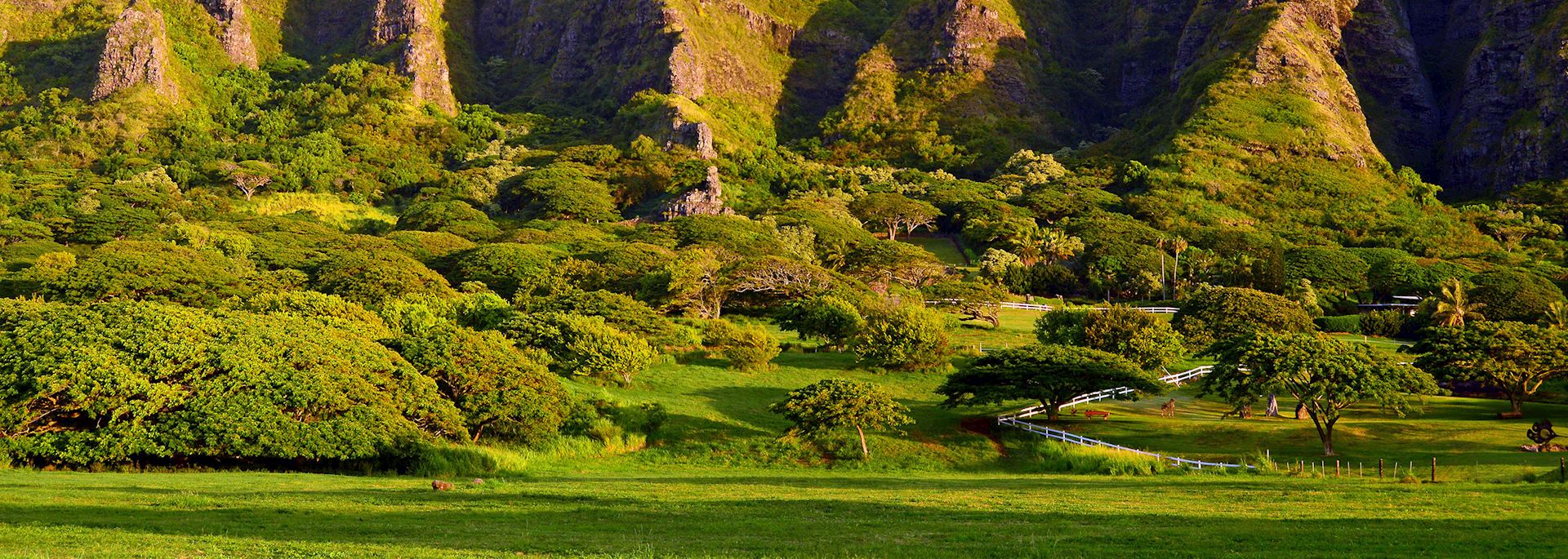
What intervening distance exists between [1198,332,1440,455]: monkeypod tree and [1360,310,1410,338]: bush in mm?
42527

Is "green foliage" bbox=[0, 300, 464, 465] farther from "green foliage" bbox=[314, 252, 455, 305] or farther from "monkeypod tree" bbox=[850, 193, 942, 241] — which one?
"monkeypod tree" bbox=[850, 193, 942, 241]

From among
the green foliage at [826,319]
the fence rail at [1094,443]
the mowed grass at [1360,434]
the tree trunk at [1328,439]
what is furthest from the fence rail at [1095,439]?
the green foliage at [826,319]

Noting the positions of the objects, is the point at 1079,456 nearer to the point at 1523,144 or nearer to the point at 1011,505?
the point at 1011,505

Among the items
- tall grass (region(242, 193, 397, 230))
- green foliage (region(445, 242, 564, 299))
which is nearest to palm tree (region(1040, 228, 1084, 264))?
green foliage (region(445, 242, 564, 299))

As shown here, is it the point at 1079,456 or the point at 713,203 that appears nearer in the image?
the point at 1079,456

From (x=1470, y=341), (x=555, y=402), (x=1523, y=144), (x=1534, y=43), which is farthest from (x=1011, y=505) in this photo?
(x=1534, y=43)

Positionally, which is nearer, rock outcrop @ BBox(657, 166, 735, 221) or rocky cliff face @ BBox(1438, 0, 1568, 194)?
rock outcrop @ BBox(657, 166, 735, 221)

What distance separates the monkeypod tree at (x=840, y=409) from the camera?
5397 cm

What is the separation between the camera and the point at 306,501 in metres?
29.5

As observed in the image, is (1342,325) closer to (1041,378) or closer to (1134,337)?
(1134,337)

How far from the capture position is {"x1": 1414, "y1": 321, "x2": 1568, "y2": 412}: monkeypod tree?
60656 mm

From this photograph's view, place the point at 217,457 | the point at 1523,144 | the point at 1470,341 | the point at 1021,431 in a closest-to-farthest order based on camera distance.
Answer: the point at 217,457 → the point at 1021,431 → the point at 1470,341 → the point at 1523,144

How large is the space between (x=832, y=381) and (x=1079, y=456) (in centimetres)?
1250

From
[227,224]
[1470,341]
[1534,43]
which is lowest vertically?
[1470,341]
